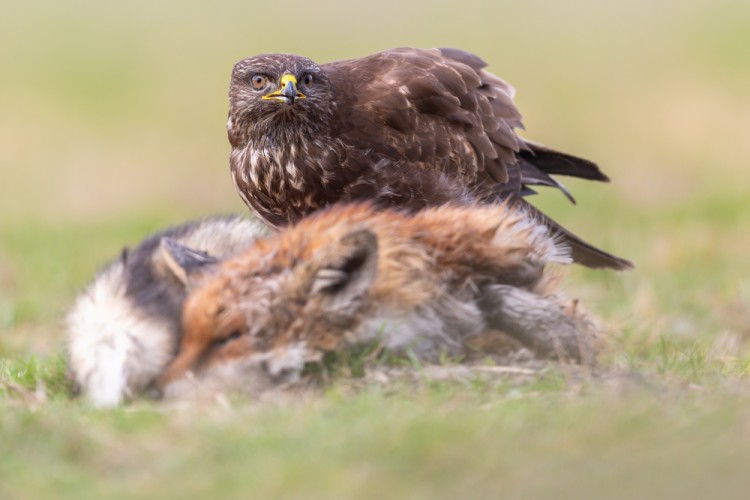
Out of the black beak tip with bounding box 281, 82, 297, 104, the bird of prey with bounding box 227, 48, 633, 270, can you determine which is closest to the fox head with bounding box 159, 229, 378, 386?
the bird of prey with bounding box 227, 48, 633, 270

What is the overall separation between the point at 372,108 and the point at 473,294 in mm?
2284

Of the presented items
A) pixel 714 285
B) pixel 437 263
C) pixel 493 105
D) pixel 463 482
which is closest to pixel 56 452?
pixel 463 482

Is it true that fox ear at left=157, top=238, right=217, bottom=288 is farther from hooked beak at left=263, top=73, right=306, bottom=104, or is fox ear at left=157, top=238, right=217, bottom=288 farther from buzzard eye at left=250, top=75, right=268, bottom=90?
buzzard eye at left=250, top=75, right=268, bottom=90

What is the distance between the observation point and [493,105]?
8680 mm

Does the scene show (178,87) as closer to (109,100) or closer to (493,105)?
(109,100)

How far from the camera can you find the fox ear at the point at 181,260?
5.65m

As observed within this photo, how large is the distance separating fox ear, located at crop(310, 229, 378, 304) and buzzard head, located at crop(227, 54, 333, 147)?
2.35 meters

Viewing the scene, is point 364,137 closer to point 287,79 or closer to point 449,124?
point 287,79

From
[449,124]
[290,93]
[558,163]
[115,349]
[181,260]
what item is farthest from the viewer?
[558,163]

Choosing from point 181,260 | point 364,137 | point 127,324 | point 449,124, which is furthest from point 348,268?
point 449,124

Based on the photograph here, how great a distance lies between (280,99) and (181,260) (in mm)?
2130

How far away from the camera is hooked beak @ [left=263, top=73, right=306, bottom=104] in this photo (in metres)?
7.58

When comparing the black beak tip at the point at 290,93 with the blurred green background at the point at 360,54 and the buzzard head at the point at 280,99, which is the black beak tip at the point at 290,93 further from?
the blurred green background at the point at 360,54

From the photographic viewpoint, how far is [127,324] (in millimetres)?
5410
